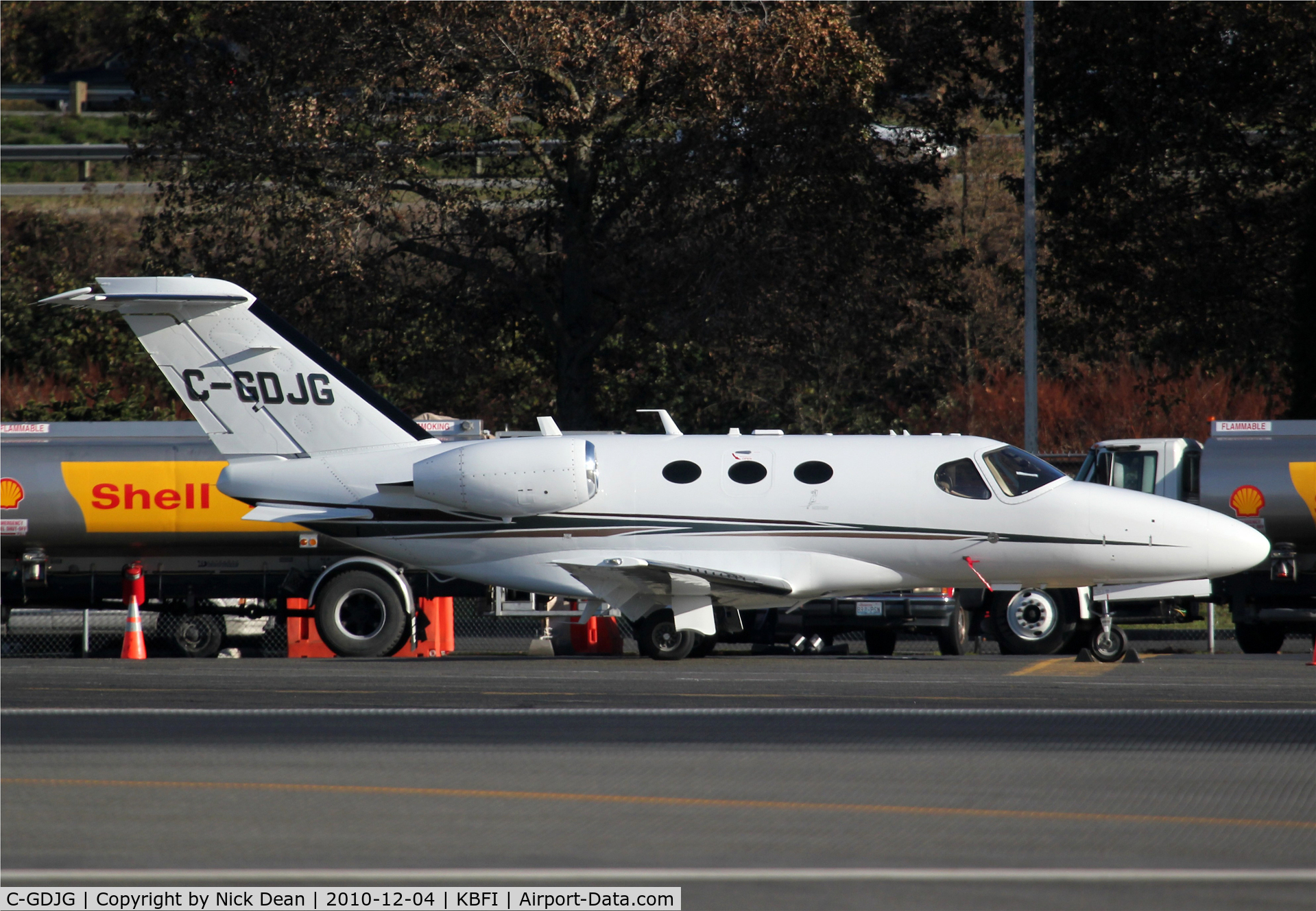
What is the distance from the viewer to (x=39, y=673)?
604 inches

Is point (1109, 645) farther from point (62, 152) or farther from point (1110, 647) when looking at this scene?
point (62, 152)

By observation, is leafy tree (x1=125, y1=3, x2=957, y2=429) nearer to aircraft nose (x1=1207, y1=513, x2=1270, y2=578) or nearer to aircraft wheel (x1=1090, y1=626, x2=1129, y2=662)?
aircraft wheel (x1=1090, y1=626, x2=1129, y2=662)

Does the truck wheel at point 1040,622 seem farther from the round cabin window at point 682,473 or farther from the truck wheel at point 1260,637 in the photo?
the round cabin window at point 682,473

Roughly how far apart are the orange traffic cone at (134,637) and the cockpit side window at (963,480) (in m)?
10.1

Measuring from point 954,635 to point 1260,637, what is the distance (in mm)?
4489

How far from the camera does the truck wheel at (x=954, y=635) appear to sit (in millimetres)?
19578

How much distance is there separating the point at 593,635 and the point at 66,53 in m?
59.0

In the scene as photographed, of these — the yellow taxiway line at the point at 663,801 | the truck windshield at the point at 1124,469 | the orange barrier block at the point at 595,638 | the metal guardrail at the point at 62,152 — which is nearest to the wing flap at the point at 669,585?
the orange barrier block at the point at 595,638

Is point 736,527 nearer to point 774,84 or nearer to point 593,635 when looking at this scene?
point 593,635

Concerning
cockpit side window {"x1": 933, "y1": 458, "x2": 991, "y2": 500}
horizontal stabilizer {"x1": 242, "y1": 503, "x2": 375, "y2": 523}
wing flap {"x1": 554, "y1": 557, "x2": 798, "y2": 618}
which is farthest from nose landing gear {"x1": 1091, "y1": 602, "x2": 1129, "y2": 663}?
horizontal stabilizer {"x1": 242, "y1": 503, "x2": 375, "y2": 523}

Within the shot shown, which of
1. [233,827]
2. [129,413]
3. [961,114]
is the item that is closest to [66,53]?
[129,413]

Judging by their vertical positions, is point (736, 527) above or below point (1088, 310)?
below

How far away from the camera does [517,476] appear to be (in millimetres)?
17344

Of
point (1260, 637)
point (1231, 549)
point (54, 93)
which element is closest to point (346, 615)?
point (1231, 549)
